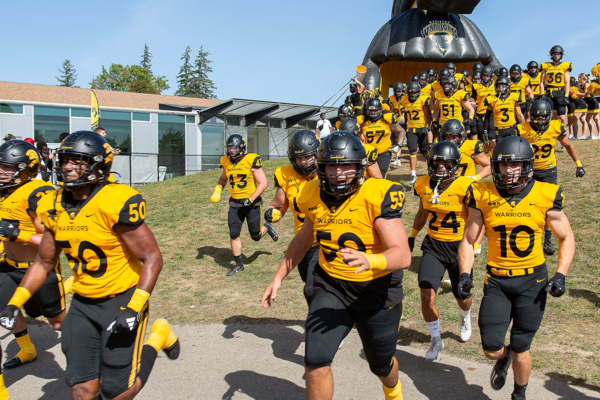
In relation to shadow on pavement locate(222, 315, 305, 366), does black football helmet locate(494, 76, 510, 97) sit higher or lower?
higher

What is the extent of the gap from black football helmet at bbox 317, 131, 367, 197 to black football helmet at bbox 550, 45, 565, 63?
11131 millimetres

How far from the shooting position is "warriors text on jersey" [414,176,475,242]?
199 inches

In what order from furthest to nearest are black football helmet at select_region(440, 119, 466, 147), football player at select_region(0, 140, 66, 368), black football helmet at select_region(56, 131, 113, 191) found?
1. black football helmet at select_region(440, 119, 466, 147)
2. football player at select_region(0, 140, 66, 368)
3. black football helmet at select_region(56, 131, 113, 191)

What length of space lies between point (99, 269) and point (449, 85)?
9.78m

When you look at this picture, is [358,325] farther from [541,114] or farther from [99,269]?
[541,114]

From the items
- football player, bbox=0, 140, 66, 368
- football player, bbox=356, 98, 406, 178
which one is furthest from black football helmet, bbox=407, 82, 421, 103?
football player, bbox=0, 140, 66, 368

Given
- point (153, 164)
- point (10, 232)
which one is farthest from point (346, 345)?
point (153, 164)

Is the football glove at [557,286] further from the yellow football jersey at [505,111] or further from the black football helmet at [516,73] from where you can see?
the black football helmet at [516,73]

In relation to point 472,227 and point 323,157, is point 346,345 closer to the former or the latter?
point 472,227

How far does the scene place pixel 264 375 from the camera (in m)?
4.44

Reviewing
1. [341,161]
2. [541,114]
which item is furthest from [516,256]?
[541,114]

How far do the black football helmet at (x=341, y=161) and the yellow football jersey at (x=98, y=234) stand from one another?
122cm

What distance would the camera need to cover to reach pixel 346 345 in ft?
16.8

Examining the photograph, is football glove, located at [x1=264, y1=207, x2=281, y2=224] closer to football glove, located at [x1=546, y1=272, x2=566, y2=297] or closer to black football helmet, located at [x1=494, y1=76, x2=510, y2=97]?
football glove, located at [x1=546, y1=272, x2=566, y2=297]
